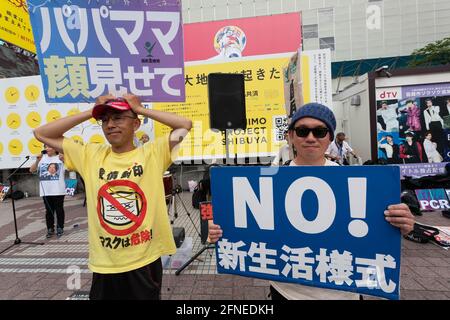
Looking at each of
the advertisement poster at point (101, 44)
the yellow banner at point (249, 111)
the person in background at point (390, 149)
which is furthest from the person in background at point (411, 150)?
the advertisement poster at point (101, 44)

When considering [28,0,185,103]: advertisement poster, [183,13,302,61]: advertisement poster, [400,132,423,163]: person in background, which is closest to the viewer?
[28,0,185,103]: advertisement poster

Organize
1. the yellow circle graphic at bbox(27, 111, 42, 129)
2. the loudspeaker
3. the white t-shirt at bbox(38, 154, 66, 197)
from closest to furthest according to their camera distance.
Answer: the loudspeaker < the white t-shirt at bbox(38, 154, 66, 197) < the yellow circle graphic at bbox(27, 111, 42, 129)

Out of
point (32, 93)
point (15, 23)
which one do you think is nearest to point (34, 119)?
point (32, 93)

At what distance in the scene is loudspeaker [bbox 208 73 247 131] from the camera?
3.38 meters

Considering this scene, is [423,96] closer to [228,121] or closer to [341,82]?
[228,121]

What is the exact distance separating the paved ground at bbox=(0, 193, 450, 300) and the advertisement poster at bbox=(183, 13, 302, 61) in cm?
847

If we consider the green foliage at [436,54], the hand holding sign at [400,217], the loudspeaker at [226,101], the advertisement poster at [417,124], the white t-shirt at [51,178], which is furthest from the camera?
the green foliage at [436,54]

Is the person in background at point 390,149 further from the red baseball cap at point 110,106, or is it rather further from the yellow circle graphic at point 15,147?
the yellow circle graphic at point 15,147

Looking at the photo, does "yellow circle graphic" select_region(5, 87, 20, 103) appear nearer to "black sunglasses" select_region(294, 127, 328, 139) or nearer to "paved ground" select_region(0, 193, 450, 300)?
"paved ground" select_region(0, 193, 450, 300)

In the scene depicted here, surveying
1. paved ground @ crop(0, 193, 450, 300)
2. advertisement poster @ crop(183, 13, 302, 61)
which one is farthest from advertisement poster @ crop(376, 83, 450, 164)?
advertisement poster @ crop(183, 13, 302, 61)

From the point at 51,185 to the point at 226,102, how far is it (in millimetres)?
3720

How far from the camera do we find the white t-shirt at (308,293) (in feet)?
4.63
